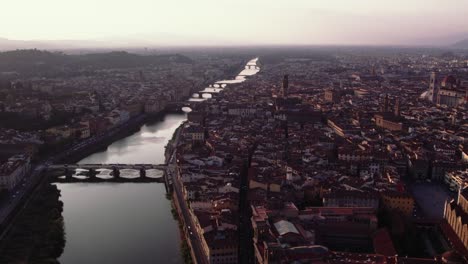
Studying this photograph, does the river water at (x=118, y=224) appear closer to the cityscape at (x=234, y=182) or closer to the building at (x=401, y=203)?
the cityscape at (x=234, y=182)

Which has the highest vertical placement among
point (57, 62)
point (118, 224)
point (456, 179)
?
point (57, 62)

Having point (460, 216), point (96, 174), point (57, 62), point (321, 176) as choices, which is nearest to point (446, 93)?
point (321, 176)

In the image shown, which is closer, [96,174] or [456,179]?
[456,179]

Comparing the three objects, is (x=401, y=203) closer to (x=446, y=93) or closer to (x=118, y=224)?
(x=118, y=224)

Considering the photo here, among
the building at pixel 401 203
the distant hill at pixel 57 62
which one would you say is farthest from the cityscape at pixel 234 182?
the distant hill at pixel 57 62

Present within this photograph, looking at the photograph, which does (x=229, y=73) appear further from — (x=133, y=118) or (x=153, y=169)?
(x=153, y=169)

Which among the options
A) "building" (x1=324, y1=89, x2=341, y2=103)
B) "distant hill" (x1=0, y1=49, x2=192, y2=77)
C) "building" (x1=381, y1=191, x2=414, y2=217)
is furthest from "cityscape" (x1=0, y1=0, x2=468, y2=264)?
"distant hill" (x1=0, y1=49, x2=192, y2=77)
